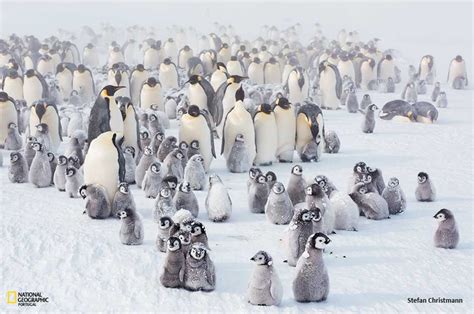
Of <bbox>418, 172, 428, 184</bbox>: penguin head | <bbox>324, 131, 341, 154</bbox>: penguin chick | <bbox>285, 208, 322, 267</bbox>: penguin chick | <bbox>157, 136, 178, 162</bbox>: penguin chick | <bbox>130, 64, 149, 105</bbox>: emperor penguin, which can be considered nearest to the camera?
<bbox>285, 208, 322, 267</bbox>: penguin chick

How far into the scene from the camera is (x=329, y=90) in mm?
16578

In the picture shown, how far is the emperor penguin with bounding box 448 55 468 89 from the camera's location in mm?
21469

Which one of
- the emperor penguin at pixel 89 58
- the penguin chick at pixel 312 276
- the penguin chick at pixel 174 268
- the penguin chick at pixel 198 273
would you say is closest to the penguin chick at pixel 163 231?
the penguin chick at pixel 174 268

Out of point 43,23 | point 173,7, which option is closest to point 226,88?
point 43,23

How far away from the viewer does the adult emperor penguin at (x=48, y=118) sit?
35.4 feet

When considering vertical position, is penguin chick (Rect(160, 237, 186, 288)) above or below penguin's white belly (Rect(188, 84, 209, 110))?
below

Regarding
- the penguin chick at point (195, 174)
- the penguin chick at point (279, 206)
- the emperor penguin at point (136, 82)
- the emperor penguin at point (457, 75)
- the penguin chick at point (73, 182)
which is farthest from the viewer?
the emperor penguin at point (457, 75)

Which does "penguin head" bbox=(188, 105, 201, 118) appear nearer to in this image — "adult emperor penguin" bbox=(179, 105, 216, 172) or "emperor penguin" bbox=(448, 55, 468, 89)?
"adult emperor penguin" bbox=(179, 105, 216, 172)

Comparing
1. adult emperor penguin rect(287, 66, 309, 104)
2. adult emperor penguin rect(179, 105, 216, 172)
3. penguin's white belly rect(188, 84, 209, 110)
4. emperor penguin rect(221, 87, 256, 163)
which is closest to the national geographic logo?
adult emperor penguin rect(179, 105, 216, 172)

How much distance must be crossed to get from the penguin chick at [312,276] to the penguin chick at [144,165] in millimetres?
3867

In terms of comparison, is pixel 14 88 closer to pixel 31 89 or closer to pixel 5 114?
pixel 31 89

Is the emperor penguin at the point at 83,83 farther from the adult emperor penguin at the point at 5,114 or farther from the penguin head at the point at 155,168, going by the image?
the penguin head at the point at 155,168

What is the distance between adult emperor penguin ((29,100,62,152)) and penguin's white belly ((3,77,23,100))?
4.58 metres

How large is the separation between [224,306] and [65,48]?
21.2 m
